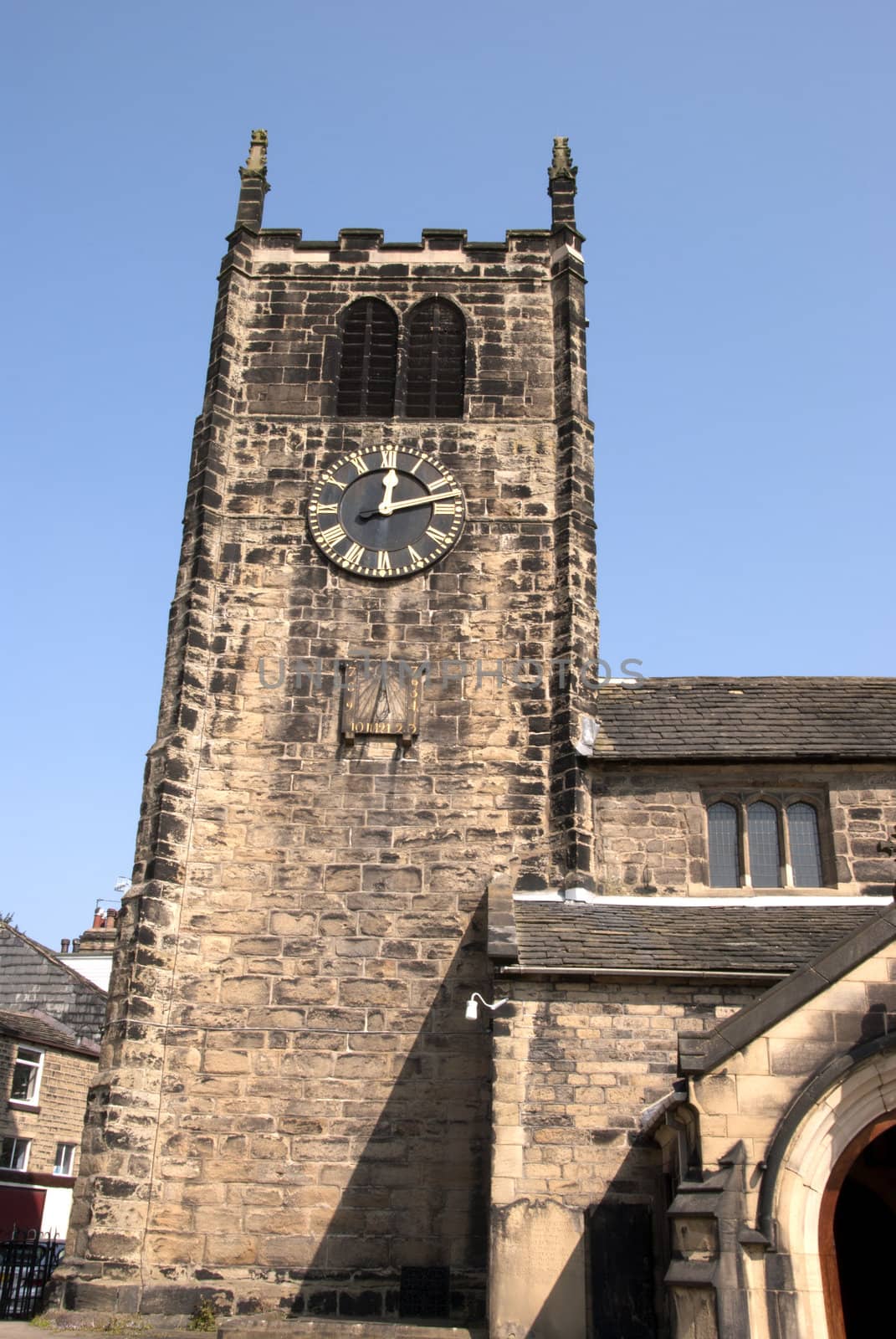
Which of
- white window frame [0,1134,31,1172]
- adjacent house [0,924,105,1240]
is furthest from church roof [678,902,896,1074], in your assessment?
white window frame [0,1134,31,1172]

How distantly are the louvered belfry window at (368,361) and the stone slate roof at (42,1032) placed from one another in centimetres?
1586

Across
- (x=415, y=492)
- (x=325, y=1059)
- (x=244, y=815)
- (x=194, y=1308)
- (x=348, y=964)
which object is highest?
(x=415, y=492)

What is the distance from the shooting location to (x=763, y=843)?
16.3 metres

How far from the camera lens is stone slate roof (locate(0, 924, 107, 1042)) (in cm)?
3041

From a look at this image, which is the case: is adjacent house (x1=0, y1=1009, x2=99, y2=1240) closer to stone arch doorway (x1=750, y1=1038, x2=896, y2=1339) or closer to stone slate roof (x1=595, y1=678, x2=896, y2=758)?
stone slate roof (x1=595, y1=678, x2=896, y2=758)

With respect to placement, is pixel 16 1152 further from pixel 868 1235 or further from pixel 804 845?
pixel 868 1235

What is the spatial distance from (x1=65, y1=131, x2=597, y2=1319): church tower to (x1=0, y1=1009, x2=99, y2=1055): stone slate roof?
1314 centimetres

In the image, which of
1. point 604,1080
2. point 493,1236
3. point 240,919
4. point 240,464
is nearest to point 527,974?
point 604,1080

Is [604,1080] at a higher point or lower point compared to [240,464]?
lower

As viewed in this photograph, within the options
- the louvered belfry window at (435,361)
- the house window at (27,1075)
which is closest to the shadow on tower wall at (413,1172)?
the louvered belfry window at (435,361)

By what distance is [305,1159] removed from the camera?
14633 millimetres

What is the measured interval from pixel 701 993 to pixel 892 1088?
3673 mm

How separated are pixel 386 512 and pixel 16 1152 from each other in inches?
698

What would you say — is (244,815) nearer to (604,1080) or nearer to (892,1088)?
(604,1080)
